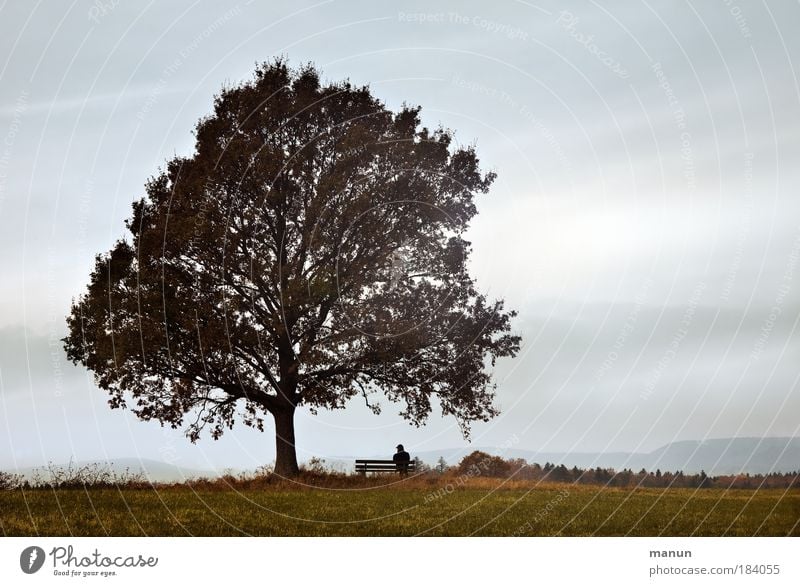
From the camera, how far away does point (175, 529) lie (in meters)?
18.6

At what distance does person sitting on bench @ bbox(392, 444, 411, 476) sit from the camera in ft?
92.5

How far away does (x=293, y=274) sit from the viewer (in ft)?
91.4

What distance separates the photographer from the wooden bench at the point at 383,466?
28195mm

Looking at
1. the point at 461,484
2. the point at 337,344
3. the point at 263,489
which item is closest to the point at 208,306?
the point at 337,344

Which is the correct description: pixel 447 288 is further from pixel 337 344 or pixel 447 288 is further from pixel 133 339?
pixel 133 339

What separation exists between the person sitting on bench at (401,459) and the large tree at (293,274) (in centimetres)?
110

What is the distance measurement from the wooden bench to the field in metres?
3.26
